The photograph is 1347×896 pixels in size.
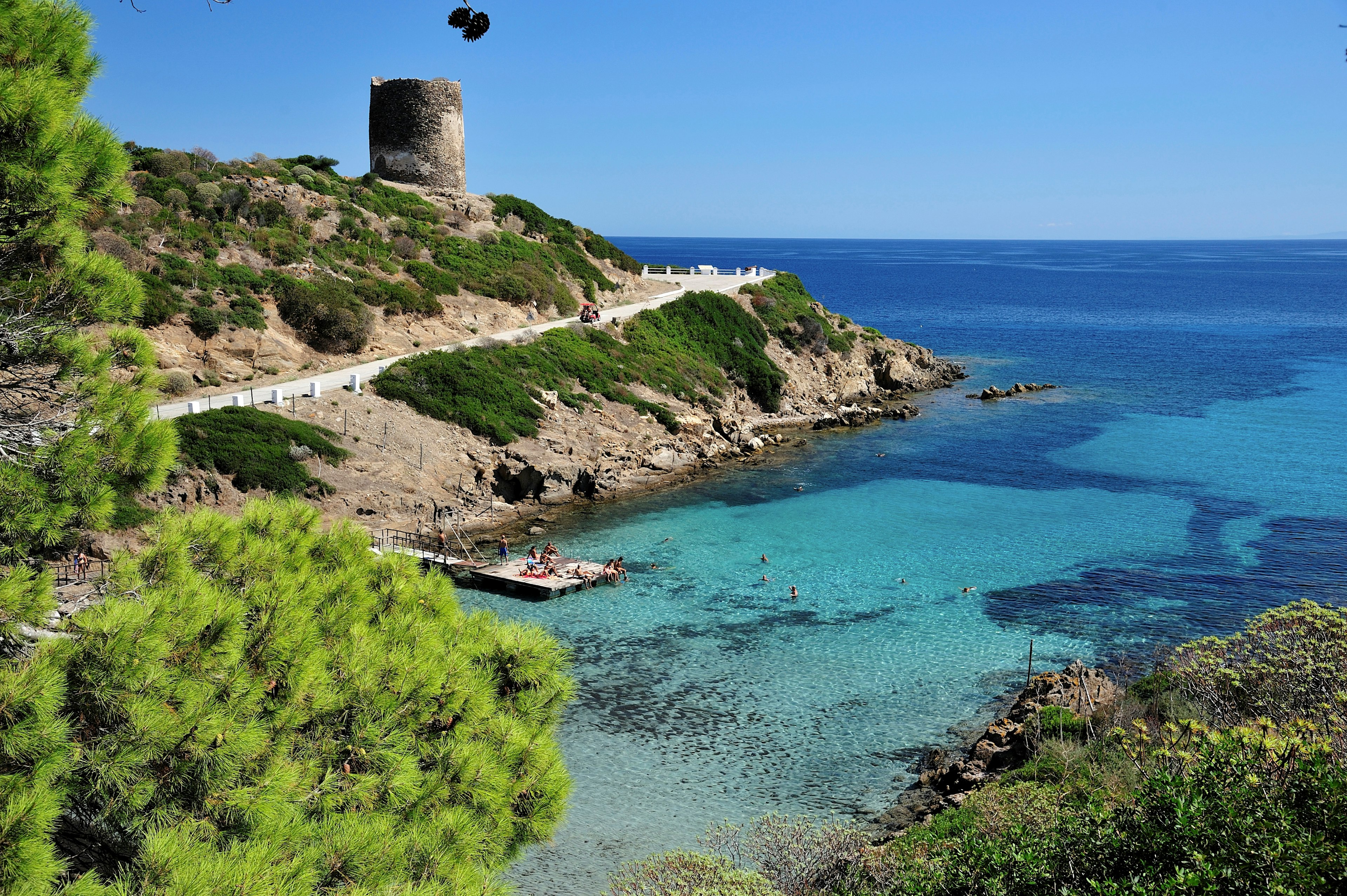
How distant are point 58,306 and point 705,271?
79925 millimetres

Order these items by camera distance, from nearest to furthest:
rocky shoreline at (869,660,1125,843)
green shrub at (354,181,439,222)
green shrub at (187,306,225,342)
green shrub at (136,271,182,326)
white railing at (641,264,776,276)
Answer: rocky shoreline at (869,660,1125,843) < green shrub at (136,271,182,326) < green shrub at (187,306,225,342) < green shrub at (354,181,439,222) < white railing at (641,264,776,276)

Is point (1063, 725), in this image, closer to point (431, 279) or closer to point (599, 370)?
point (599, 370)

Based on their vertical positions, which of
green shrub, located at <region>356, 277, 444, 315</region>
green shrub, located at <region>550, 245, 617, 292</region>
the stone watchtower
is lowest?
green shrub, located at <region>356, 277, 444, 315</region>

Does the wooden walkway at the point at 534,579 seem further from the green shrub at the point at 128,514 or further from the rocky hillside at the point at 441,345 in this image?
the green shrub at the point at 128,514

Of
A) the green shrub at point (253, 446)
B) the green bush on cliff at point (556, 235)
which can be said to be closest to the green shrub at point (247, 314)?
the green shrub at point (253, 446)

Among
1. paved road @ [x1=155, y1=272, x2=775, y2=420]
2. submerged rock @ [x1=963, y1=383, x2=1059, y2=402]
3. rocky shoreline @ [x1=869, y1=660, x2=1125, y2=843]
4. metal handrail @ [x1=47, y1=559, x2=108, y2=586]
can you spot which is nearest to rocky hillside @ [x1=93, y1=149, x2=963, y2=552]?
paved road @ [x1=155, y1=272, x2=775, y2=420]

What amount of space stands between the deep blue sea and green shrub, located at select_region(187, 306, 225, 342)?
57.7ft

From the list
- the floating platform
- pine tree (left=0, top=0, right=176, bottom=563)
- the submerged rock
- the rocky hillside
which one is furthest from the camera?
the submerged rock

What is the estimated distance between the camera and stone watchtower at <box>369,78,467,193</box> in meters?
61.2

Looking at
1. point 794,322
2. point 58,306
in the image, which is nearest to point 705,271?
point 794,322

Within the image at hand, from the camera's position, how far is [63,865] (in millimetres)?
6395

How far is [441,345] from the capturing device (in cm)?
4856

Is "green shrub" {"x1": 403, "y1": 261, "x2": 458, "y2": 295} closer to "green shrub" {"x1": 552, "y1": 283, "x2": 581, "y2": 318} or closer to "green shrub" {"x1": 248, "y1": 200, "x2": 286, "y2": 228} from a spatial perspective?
"green shrub" {"x1": 248, "y1": 200, "x2": 286, "y2": 228}

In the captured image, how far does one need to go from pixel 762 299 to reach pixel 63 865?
2612 inches
